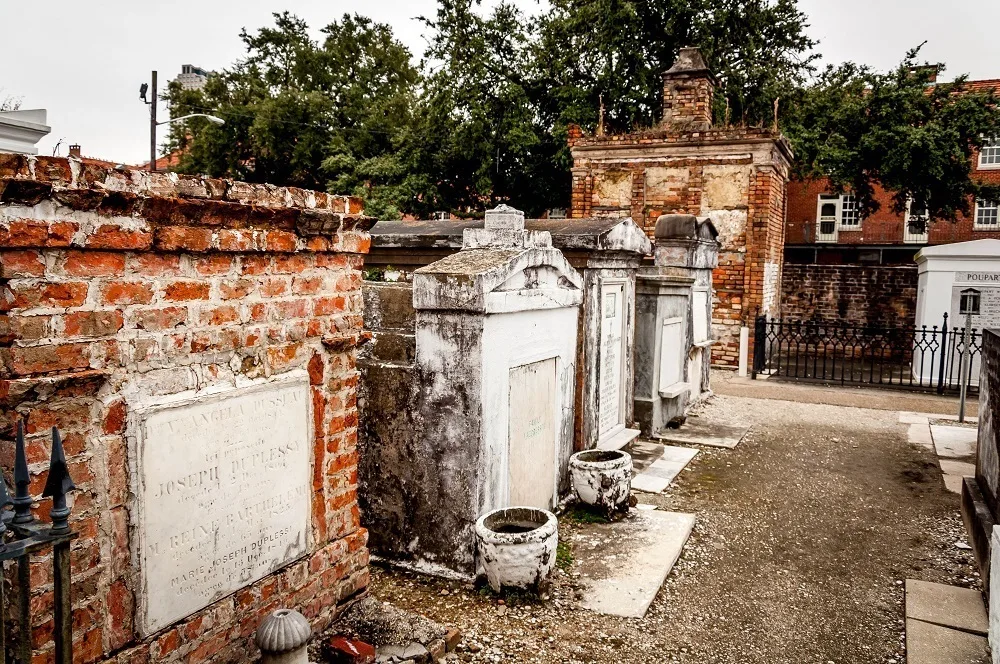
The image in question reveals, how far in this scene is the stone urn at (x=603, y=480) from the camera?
20.6ft

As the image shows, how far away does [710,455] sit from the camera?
8734mm

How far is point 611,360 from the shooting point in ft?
26.2

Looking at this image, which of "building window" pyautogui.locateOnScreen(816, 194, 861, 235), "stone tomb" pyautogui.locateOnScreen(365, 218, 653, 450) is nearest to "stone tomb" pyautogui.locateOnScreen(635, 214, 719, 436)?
Result: "stone tomb" pyautogui.locateOnScreen(365, 218, 653, 450)

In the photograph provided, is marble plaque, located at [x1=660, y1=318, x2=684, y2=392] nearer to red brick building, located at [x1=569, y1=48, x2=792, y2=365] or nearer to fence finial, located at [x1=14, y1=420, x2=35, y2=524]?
red brick building, located at [x1=569, y1=48, x2=792, y2=365]

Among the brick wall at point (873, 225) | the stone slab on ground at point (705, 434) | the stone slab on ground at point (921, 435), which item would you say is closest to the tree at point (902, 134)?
the stone slab on ground at point (921, 435)

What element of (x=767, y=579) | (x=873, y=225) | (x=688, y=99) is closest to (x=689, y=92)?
(x=688, y=99)

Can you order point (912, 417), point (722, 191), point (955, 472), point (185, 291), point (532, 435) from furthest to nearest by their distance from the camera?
point (722, 191)
point (912, 417)
point (955, 472)
point (532, 435)
point (185, 291)

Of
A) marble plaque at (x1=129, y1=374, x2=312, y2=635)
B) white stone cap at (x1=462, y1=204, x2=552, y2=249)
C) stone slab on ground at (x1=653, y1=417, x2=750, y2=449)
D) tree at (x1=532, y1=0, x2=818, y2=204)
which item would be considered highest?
tree at (x1=532, y1=0, x2=818, y2=204)

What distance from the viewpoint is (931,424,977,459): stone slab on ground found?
29.0 feet

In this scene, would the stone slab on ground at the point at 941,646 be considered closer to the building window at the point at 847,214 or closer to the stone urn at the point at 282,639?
the stone urn at the point at 282,639

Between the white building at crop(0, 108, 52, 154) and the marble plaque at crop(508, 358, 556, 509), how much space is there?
8048 millimetres

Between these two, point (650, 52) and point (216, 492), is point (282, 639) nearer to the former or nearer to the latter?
point (216, 492)

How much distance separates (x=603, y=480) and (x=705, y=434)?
386cm

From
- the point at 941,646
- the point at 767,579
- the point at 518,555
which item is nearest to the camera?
the point at 941,646
